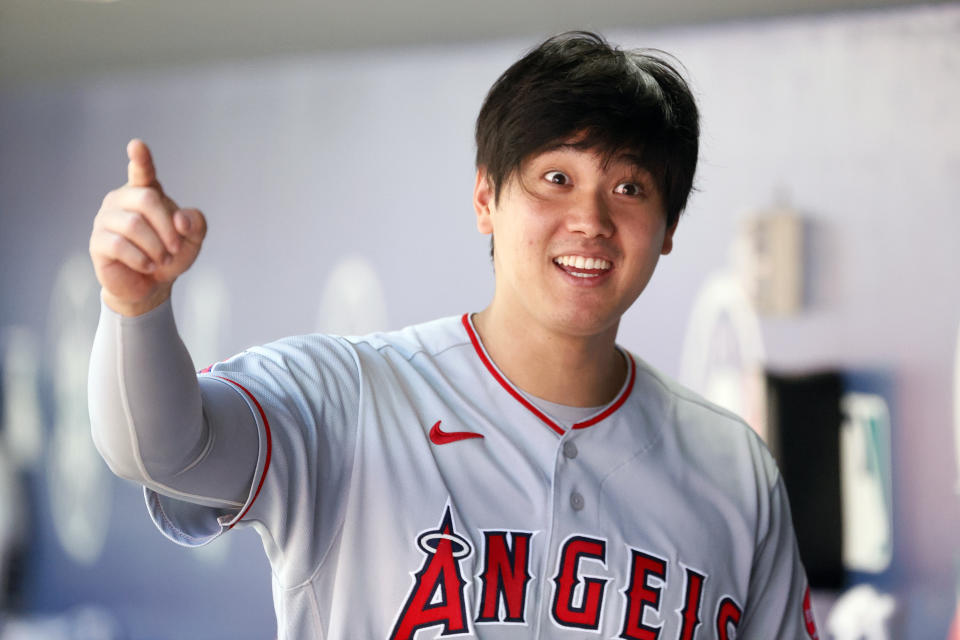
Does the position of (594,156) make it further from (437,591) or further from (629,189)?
(437,591)

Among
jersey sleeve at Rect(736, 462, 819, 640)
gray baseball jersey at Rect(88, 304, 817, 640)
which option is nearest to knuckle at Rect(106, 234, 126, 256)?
gray baseball jersey at Rect(88, 304, 817, 640)

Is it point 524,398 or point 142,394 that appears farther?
point 524,398

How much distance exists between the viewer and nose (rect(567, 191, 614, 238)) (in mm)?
1180

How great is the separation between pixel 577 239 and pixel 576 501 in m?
A: 0.32

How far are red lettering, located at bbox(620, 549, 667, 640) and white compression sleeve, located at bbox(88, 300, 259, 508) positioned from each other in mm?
534

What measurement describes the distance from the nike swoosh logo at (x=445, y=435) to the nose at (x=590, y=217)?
0.29 meters

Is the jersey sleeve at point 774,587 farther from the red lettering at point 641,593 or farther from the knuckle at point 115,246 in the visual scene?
the knuckle at point 115,246

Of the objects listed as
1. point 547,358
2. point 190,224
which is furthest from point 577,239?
point 190,224

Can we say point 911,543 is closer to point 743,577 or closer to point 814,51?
point 814,51

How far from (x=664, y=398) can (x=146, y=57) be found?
12.1ft

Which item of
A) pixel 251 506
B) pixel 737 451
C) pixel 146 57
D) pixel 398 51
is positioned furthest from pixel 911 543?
pixel 146 57

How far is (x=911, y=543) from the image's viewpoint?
347cm

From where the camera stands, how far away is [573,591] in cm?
112

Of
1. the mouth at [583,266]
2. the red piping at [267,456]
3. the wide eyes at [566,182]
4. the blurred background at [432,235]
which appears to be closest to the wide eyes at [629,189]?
the wide eyes at [566,182]
